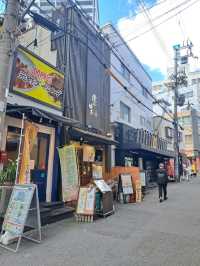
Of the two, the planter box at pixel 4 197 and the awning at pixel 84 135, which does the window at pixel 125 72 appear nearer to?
Result: the awning at pixel 84 135

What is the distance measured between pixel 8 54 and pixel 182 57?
2155 cm

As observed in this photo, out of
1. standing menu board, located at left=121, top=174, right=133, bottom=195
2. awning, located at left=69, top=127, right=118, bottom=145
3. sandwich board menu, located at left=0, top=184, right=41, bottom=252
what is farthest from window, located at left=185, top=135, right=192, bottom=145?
sandwich board menu, located at left=0, top=184, right=41, bottom=252

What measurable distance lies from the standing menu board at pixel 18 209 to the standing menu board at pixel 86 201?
2.65 m

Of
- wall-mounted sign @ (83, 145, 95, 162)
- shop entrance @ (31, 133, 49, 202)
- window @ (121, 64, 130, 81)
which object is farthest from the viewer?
window @ (121, 64, 130, 81)

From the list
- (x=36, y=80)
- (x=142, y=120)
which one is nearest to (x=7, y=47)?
(x=36, y=80)

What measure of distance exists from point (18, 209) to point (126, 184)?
7.10 metres

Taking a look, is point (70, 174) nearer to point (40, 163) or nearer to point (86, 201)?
point (86, 201)

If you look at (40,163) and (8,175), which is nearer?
(8,175)

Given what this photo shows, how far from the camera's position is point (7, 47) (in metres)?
6.18

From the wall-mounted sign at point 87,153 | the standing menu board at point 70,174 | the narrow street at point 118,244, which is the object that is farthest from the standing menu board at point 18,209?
the wall-mounted sign at point 87,153

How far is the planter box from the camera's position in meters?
6.31

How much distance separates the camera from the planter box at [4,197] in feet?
20.7

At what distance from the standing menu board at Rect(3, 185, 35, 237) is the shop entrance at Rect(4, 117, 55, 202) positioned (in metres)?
2.44

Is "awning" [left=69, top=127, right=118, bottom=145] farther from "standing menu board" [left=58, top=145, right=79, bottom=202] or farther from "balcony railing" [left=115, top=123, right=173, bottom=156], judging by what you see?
"balcony railing" [left=115, top=123, right=173, bottom=156]
